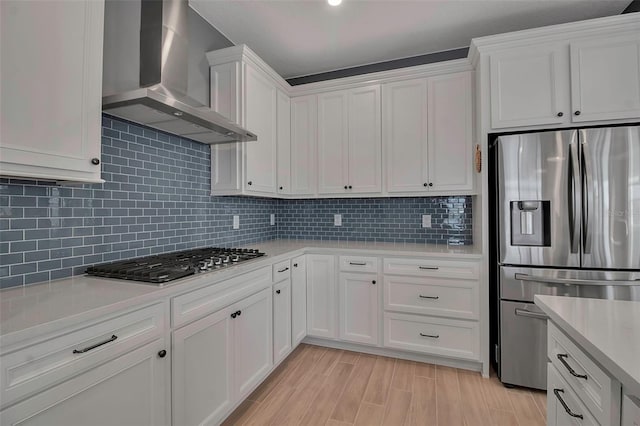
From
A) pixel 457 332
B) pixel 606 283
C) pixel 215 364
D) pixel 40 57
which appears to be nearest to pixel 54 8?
pixel 40 57

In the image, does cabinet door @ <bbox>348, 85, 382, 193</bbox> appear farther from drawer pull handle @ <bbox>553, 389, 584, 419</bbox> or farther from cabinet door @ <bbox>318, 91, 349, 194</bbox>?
drawer pull handle @ <bbox>553, 389, 584, 419</bbox>

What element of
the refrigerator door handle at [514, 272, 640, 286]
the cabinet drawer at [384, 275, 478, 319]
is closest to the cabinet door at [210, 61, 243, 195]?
→ the cabinet drawer at [384, 275, 478, 319]

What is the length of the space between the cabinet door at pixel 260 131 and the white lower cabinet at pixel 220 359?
101cm

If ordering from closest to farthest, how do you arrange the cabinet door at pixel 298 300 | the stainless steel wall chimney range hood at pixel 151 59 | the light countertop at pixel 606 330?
the light countertop at pixel 606 330 → the stainless steel wall chimney range hood at pixel 151 59 → the cabinet door at pixel 298 300

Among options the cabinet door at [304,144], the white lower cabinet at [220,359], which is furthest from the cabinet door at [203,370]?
the cabinet door at [304,144]

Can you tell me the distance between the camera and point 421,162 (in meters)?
2.78

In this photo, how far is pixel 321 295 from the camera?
9.27ft

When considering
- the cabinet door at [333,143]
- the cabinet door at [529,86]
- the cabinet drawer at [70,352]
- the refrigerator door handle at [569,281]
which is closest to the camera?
the cabinet drawer at [70,352]

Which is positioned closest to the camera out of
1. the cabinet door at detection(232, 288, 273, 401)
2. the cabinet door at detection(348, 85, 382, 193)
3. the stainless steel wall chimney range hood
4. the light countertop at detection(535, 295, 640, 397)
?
the light countertop at detection(535, 295, 640, 397)

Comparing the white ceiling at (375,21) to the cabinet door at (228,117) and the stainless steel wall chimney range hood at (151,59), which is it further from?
the stainless steel wall chimney range hood at (151,59)

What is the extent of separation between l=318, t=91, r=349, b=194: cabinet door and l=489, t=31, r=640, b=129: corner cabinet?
1.31m

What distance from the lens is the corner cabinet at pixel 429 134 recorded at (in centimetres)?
265

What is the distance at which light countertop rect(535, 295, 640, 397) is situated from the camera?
0.69m

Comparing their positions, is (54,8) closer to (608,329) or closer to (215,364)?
(215,364)
